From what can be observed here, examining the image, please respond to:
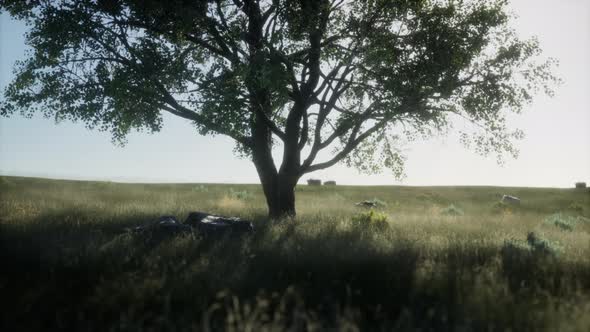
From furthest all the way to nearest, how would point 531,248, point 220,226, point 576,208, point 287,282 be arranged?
point 576,208
point 220,226
point 531,248
point 287,282

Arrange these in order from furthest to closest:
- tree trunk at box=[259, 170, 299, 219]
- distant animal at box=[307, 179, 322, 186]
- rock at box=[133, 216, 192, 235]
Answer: distant animal at box=[307, 179, 322, 186] < tree trunk at box=[259, 170, 299, 219] < rock at box=[133, 216, 192, 235]

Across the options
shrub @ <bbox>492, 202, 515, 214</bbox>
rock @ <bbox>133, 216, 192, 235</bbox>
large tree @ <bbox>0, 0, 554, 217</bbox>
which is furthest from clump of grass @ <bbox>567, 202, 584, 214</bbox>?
rock @ <bbox>133, 216, 192, 235</bbox>

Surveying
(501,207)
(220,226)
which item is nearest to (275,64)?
(220,226)

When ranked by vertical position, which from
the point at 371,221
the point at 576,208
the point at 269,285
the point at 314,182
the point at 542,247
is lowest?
the point at 269,285

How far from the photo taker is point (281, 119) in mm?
20016

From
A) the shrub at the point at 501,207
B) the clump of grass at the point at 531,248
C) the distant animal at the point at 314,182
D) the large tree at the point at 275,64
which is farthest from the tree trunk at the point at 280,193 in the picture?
the distant animal at the point at 314,182

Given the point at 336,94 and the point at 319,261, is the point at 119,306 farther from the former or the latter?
the point at 336,94

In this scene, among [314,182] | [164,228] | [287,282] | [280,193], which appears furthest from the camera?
[314,182]

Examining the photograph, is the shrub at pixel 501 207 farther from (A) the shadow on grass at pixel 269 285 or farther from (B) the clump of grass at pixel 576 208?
(A) the shadow on grass at pixel 269 285

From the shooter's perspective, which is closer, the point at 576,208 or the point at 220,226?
the point at 220,226

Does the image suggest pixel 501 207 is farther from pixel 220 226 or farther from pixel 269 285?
pixel 269 285

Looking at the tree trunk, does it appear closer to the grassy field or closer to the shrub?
the grassy field

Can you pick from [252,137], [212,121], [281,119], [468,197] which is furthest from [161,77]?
[468,197]

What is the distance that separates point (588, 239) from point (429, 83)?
705 centimetres
